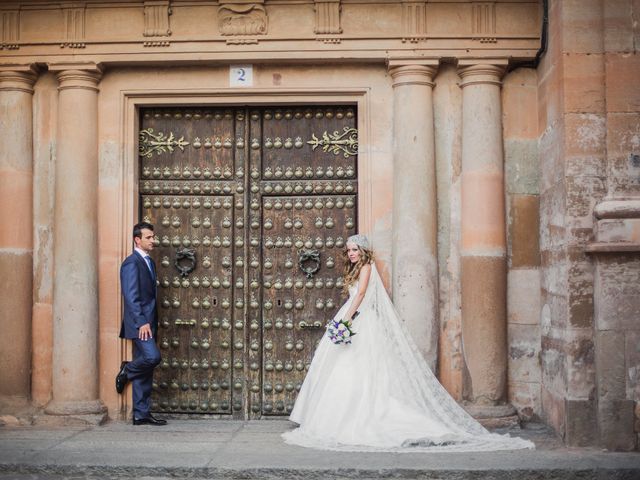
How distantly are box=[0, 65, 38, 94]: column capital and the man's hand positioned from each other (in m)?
2.58

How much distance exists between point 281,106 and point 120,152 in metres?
1.60

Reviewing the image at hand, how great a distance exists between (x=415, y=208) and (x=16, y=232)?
373 centimetres

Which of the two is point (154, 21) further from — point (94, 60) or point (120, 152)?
point (120, 152)

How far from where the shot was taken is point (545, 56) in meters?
7.42

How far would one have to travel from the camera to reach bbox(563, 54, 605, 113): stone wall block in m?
6.73

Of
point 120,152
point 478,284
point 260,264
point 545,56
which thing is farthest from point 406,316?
point 120,152

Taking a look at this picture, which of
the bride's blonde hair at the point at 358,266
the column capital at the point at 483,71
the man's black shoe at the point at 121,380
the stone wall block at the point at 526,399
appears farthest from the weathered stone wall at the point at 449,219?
the man's black shoe at the point at 121,380

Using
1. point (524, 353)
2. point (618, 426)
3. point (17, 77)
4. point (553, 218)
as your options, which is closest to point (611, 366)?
point (618, 426)

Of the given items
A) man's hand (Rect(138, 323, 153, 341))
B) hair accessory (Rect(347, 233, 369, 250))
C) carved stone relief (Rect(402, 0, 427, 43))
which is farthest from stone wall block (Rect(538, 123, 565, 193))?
man's hand (Rect(138, 323, 153, 341))

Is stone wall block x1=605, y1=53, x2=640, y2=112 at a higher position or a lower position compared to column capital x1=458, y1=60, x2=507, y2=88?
lower

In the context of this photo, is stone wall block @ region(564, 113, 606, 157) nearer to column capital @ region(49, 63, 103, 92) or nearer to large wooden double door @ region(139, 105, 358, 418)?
large wooden double door @ region(139, 105, 358, 418)

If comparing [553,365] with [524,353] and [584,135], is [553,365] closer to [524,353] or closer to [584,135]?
[524,353]

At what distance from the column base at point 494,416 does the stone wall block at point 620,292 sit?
1370 millimetres

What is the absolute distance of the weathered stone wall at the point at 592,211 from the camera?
21.3 ft
